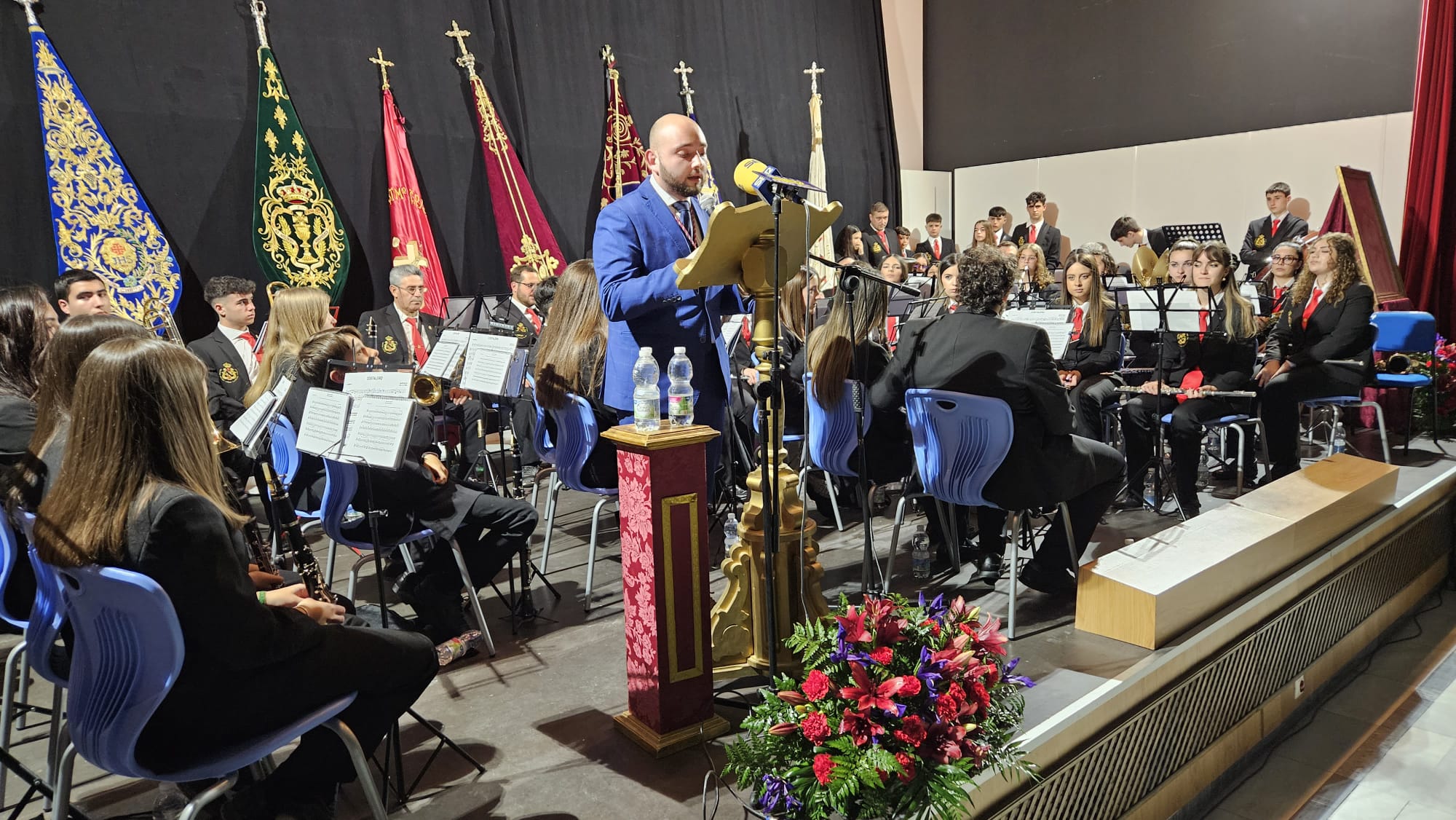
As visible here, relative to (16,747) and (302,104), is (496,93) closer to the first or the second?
(302,104)

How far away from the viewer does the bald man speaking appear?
2.60m

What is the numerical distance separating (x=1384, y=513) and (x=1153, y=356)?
6.19ft

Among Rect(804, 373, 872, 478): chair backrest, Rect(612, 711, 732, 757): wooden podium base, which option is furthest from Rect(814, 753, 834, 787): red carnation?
Rect(804, 373, 872, 478): chair backrest

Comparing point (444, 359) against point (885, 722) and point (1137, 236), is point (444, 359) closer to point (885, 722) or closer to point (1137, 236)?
point (885, 722)

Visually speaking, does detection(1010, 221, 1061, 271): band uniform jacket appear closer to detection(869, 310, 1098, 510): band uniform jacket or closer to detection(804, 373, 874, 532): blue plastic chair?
detection(804, 373, 874, 532): blue plastic chair

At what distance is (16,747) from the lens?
2.59 meters

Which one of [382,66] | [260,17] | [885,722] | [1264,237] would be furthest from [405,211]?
[1264,237]

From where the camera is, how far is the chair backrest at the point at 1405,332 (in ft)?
18.0

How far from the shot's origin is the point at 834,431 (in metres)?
3.76

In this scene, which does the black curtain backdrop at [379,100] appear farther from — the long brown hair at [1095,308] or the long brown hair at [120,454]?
the long brown hair at [120,454]

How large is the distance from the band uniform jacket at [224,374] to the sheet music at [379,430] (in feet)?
6.47

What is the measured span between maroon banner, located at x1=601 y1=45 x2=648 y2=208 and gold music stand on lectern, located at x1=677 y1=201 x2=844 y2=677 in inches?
208

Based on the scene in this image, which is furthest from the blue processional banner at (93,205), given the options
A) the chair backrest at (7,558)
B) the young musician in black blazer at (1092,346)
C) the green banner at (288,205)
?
the young musician in black blazer at (1092,346)

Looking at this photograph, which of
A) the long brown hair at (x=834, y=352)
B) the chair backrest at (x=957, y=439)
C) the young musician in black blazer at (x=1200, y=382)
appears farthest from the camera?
the young musician in black blazer at (x=1200, y=382)
